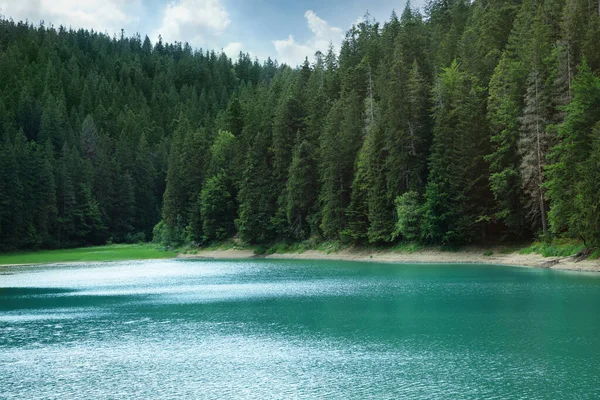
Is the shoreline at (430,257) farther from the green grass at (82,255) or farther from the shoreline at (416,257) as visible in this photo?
the green grass at (82,255)

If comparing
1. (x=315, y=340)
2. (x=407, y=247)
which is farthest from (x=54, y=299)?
(x=407, y=247)

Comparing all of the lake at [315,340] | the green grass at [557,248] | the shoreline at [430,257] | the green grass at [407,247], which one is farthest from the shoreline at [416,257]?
the lake at [315,340]

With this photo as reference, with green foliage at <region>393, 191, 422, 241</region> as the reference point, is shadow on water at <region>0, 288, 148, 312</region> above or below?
below

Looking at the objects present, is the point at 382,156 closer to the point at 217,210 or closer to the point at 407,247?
the point at 407,247

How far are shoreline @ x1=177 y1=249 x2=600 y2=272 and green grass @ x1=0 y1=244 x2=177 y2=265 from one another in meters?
6.85

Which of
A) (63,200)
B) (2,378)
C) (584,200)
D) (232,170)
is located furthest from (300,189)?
(2,378)

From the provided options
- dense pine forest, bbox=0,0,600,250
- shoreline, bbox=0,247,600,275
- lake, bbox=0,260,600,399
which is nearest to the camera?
lake, bbox=0,260,600,399

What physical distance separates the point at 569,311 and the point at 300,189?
206 ft

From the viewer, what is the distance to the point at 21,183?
108 m

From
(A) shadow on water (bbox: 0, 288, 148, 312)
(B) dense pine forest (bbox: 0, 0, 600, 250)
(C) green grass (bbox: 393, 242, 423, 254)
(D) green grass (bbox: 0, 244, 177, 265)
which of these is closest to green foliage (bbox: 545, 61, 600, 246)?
(B) dense pine forest (bbox: 0, 0, 600, 250)

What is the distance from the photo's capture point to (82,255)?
327ft

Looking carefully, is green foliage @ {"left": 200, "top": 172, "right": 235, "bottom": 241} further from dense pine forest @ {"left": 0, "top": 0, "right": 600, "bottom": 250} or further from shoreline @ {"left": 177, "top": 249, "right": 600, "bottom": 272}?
shoreline @ {"left": 177, "top": 249, "right": 600, "bottom": 272}

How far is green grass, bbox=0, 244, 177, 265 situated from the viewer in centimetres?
9456

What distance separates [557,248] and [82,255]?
239 feet
